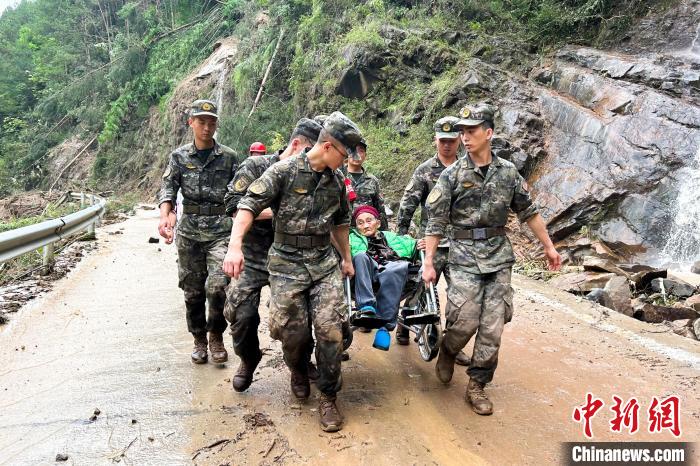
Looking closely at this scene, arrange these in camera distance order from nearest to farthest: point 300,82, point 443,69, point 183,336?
point 183,336, point 443,69, point 300,82

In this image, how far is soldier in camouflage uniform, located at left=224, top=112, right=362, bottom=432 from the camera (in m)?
3.37

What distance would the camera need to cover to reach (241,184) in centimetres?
395

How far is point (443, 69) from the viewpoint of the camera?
1479 cm

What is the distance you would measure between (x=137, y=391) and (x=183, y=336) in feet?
4.38

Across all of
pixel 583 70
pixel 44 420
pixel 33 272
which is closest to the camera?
pixel 44 420

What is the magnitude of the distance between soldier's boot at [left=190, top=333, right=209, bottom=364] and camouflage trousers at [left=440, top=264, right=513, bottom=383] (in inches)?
84.6

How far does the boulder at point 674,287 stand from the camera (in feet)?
22.5

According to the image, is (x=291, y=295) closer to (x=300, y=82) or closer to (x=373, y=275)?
(x=373, y=275)

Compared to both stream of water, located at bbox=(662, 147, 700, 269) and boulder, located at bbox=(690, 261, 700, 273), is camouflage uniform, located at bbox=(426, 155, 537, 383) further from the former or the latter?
stream of water, located at bbox=(662, 147, 700, 269)

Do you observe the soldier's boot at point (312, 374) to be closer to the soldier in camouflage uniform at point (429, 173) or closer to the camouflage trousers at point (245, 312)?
the camouflage trousers at point (245, 312)

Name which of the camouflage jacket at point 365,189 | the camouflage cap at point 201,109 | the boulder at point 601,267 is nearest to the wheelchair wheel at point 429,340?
the camouflage jacket at point 365,189

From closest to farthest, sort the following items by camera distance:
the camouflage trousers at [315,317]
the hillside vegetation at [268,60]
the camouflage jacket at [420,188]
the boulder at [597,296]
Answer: the camouflage trousers at [315,317], the camouflage jacket at [420,188], the boulder at [597,296], the hillside vegetation at [268,60]

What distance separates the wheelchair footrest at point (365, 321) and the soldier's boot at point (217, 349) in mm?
1350

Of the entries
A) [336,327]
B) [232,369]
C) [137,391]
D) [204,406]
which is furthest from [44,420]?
[336,327]
